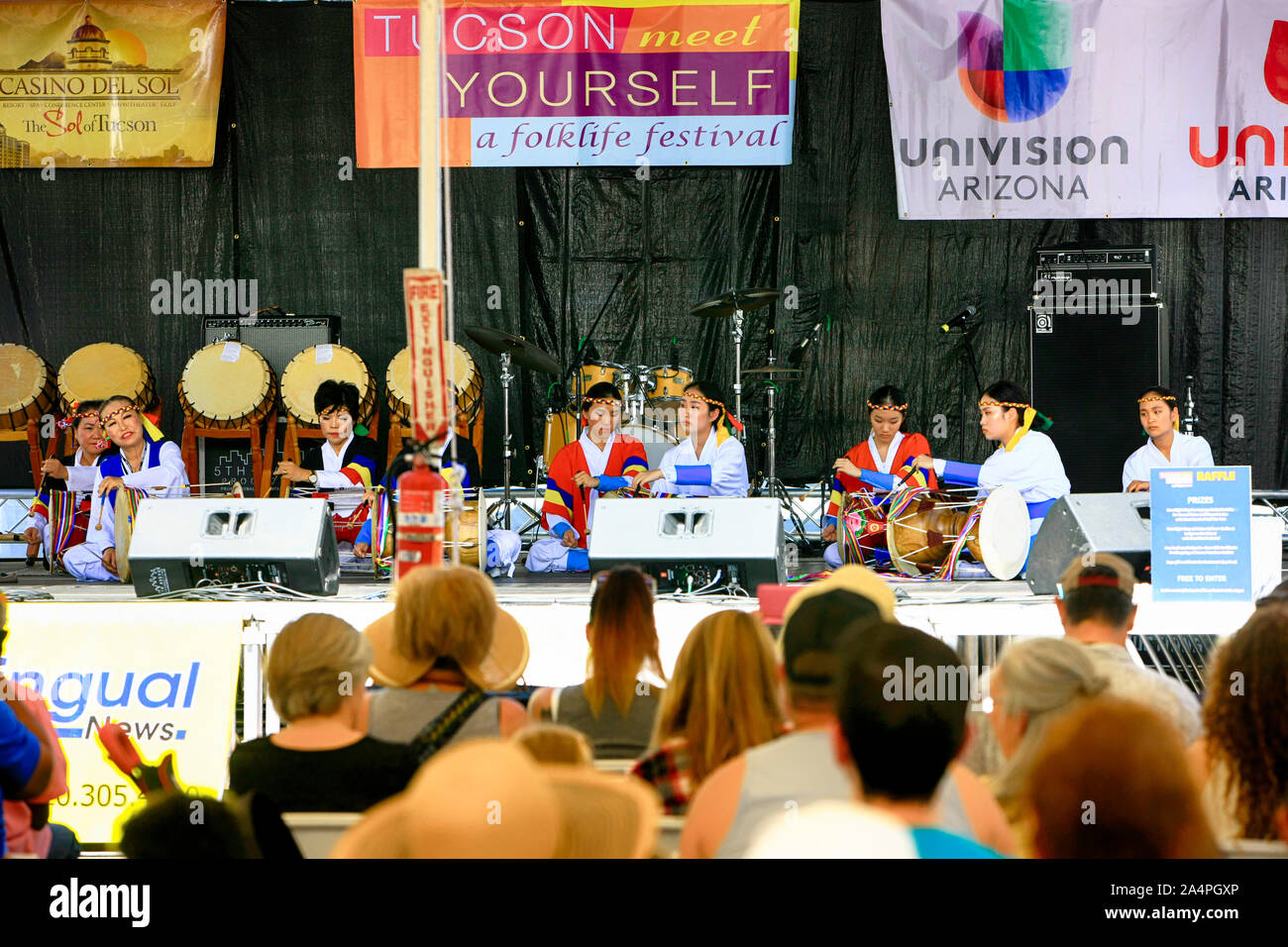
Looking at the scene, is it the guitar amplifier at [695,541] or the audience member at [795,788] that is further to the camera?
the guitar amplifier at [695,541]

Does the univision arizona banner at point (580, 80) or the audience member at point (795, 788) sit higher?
the univision arizona banner at point (580, 80)

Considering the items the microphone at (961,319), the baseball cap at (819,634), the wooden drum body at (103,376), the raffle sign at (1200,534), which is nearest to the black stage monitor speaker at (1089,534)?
the raffle sign at (1200,534)

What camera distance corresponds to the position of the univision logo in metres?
7.47

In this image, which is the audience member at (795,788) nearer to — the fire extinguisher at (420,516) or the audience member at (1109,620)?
the audience member at (1109,620)

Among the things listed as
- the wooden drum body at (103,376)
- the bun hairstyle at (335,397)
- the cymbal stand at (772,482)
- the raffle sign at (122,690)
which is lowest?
the raffle sign at (122,690)

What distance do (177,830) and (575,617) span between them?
2.69 meters

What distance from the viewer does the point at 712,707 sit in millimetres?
2395

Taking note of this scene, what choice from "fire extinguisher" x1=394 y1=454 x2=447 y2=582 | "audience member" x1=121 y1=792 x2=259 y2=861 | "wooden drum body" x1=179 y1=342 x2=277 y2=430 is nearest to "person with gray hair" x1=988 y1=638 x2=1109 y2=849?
"audience member" x1=121 y1=792 x2=259 y2=861

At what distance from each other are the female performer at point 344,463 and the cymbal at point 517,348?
0.81 m

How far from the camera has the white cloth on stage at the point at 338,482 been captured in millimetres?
6242

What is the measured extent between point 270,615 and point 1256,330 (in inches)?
257

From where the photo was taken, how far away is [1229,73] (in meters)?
7.47
